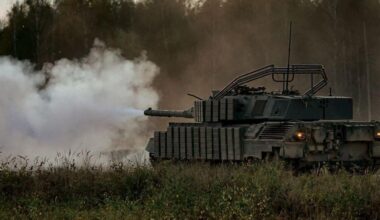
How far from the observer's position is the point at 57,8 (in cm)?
4156

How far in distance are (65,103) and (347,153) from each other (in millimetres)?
10582

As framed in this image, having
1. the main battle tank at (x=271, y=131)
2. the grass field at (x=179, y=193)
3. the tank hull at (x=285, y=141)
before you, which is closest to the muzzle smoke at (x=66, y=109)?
the main battle tank at (x=271, y=131)

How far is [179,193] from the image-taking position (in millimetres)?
12797

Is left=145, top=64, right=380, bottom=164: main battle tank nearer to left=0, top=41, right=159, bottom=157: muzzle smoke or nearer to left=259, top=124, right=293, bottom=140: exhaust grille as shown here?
left=259, top=124, right=293, bottom=140: exhaust grille

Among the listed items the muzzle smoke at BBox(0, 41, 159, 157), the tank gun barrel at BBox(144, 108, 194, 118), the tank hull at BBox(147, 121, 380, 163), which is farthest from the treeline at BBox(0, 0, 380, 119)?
the tank hull at BBox(147, 121, 380, 163)

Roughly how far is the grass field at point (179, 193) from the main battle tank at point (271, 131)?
178 centimetres

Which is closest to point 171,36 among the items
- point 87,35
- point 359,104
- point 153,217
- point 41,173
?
point 87,35

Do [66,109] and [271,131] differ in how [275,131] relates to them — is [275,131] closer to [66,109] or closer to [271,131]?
[271,131]

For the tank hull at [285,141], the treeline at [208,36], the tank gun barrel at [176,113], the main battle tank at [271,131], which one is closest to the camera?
the tank hull at [285,141]

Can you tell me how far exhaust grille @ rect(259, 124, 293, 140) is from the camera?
17.3 m

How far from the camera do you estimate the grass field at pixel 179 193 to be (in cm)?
1182

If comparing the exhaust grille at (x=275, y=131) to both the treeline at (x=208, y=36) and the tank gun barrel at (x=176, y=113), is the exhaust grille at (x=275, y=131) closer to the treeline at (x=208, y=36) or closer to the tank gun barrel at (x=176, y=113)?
the tank gun barrel at (x=176, y=113)

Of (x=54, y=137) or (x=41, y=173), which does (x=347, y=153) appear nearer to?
(x=41, y=173)

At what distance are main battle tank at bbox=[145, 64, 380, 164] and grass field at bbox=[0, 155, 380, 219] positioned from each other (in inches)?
70.0
